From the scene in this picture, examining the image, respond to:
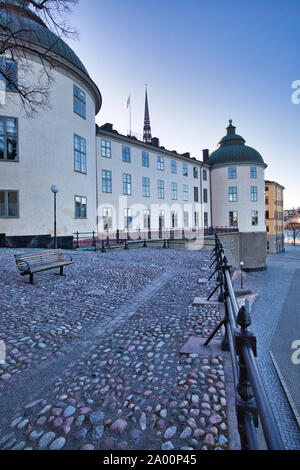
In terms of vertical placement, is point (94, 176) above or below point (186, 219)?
above

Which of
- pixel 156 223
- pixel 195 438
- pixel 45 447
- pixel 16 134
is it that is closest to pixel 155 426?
pixel 195 438

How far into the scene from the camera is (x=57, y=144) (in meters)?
17.6

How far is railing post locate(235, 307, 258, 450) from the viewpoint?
1628 millimetres

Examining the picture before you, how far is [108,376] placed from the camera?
3.28 m

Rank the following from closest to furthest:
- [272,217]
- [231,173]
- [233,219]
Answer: [233,219] < [231,173] < [272,217]

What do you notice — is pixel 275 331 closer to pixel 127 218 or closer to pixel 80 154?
pixel 127 218

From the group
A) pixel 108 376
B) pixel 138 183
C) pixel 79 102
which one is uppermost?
pixel 79 102

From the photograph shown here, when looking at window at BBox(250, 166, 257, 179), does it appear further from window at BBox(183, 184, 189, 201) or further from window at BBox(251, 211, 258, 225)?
window at BBox(183, 184, 189, 201)

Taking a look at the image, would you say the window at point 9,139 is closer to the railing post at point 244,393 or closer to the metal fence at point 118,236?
the metal fence at point 118,236

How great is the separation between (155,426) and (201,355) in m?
1.41

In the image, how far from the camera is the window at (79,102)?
18969 millimetres

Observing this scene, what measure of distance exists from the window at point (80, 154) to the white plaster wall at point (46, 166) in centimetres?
46

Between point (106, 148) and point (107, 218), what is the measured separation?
711 cm

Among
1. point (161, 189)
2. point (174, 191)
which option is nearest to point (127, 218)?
point (161, 189)
